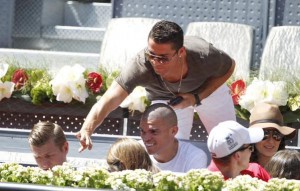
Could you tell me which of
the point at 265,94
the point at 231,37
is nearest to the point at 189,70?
the point at 265,94

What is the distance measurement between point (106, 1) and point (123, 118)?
5352 mm

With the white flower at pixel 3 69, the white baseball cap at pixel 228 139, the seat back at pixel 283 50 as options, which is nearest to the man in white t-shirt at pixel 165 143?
the white baseball cap at pixel 228 139

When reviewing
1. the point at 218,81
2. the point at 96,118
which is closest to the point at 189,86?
the point at 218,81

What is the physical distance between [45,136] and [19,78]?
79.6 inches

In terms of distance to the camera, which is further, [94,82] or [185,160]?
[94,82]

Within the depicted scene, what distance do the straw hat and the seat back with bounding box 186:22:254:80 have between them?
3.10m

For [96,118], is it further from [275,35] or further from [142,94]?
[275,35]

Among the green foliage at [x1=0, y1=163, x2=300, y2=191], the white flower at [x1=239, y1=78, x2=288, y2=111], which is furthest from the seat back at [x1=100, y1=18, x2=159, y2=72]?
the green foliage at [x1=0, y1=163, x2=300, y2=191]

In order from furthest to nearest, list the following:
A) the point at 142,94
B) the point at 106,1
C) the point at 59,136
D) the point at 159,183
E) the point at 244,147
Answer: the point at 106,1 → the point at 142,94 → the point at 59,136 → the point at 244,147 → the point at 159,183

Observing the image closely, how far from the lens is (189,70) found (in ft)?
16.3

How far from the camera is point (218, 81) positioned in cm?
518

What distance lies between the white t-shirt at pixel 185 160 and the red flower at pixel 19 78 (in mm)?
2046

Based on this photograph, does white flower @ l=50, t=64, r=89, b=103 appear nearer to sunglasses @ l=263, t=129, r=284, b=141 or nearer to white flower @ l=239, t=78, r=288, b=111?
white flower @ l=239, t=78, r=288, b=111

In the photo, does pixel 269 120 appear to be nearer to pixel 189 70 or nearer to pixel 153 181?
pixel 189 70
